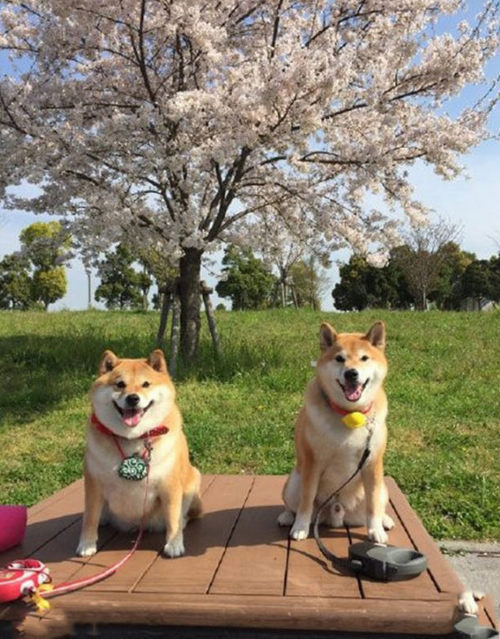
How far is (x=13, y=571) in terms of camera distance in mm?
2463

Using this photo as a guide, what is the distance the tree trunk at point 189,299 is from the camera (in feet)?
29.8

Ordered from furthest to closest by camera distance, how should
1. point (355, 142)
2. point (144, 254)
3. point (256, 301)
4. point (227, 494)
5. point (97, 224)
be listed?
point (256, 301)
point (144, 254)
point (355, 142)
point (97, 224)
point (227, 494)

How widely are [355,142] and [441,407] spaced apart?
425cm

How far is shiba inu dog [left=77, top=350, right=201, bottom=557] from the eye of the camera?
8.86 ft

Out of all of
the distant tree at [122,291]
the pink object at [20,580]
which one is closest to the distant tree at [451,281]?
the distant tree at [122,291]

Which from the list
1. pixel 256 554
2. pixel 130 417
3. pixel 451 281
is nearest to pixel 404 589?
pixel 256 554

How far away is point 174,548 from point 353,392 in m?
1.09

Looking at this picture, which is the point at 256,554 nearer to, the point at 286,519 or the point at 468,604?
the point at 286,519

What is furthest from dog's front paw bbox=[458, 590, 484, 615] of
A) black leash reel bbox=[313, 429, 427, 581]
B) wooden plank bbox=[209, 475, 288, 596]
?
wooden plank bbox=[209, 475, 288, 596]

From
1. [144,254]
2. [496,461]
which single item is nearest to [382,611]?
[496,461]

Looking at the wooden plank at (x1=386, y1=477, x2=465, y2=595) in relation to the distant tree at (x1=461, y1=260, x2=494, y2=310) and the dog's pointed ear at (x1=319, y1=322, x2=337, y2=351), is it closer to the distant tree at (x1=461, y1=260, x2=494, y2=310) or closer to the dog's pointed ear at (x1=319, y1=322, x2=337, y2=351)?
the dog's pointed ear at (x1=319, y1=322, x2=337, y2=351)

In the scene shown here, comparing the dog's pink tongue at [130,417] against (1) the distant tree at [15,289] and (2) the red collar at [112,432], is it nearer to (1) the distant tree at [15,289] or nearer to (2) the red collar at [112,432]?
(2) the red collar at [112,432]

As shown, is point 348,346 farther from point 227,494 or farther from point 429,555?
point 227,494

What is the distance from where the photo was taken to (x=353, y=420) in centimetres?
279
